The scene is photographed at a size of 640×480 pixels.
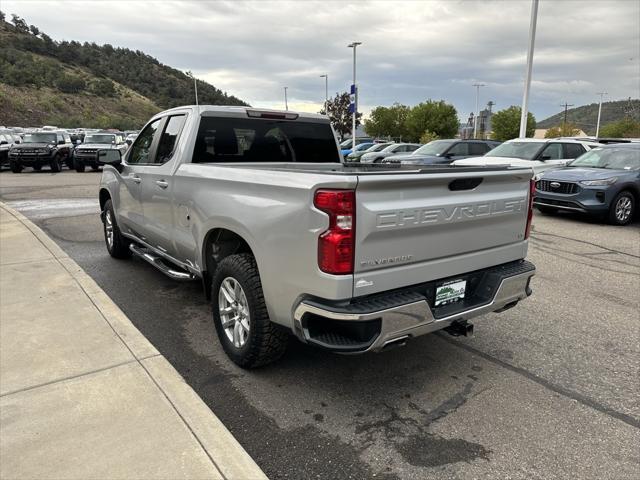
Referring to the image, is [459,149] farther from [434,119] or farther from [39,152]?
[434,119]

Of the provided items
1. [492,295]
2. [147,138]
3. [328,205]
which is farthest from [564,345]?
[147,138]

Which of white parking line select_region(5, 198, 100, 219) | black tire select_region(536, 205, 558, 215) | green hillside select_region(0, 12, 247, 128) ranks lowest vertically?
black tire select_region(536, 205, 558, 215)

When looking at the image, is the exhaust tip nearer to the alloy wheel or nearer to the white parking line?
the alloy wheel

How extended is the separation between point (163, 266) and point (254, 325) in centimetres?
191

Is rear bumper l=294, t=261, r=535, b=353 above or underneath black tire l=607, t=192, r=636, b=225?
above

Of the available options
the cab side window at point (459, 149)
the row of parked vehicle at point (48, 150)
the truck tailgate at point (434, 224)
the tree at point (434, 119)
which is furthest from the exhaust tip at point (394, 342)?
the tree at point (434, 119)

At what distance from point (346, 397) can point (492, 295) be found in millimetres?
1232

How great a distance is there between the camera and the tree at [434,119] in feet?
192

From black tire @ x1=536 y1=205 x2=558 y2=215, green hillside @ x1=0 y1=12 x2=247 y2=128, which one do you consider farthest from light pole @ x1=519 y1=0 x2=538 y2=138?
green hillside @ x1=0 y1=12 x2=247 y2=128

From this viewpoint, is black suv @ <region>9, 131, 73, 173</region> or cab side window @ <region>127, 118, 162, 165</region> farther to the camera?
black suv @ <region>9, 131, 73, 173</region>

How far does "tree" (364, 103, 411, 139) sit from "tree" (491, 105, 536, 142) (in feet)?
38.6

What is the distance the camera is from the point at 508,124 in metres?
62.3

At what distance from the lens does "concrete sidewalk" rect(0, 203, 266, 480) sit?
2438 millimetres

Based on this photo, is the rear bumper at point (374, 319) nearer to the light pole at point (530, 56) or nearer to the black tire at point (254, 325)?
the black tire at point (254, 325)
